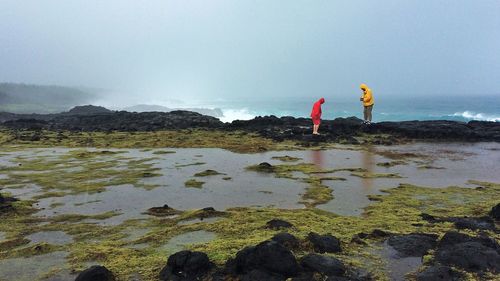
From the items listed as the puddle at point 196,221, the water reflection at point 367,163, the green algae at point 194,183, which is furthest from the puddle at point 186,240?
the water reflection at point 367,163

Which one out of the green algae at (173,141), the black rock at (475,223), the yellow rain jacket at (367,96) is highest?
the yellow rain jacket at (367,96)

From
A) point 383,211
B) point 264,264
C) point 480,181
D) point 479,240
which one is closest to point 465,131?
point 480,181

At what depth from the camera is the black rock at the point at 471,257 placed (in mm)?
4977

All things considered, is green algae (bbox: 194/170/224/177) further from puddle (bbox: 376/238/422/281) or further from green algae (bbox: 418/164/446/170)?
puddle (bbox: 376/238/422/281)

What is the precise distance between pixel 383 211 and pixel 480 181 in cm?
489

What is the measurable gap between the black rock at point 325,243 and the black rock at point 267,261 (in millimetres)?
936

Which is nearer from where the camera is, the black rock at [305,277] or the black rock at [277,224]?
the black rock at [305,277]

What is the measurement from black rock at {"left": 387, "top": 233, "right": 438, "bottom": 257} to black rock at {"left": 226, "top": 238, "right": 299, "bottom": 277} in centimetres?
183

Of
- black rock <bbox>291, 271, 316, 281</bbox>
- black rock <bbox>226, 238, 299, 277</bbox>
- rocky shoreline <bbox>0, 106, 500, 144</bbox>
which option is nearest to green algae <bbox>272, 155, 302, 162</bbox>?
rocky shoreline <bbox>0, 106, 500, 144</bbox>

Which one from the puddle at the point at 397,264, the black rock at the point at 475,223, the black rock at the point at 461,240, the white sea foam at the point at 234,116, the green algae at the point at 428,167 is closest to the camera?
the puddle at the point at 397,264

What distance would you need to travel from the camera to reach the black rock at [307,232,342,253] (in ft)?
19.0

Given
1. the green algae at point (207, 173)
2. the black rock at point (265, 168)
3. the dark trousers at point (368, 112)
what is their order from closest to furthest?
the green algae at point (207, 173), the black rock at point (265, 168), the dark trousers at point (368, 112)

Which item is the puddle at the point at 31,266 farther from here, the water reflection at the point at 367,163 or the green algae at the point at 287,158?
the green algae at the point at 287,158

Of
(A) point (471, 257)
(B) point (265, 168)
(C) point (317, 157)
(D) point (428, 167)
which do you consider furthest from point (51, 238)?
(D) point (428, 167)
